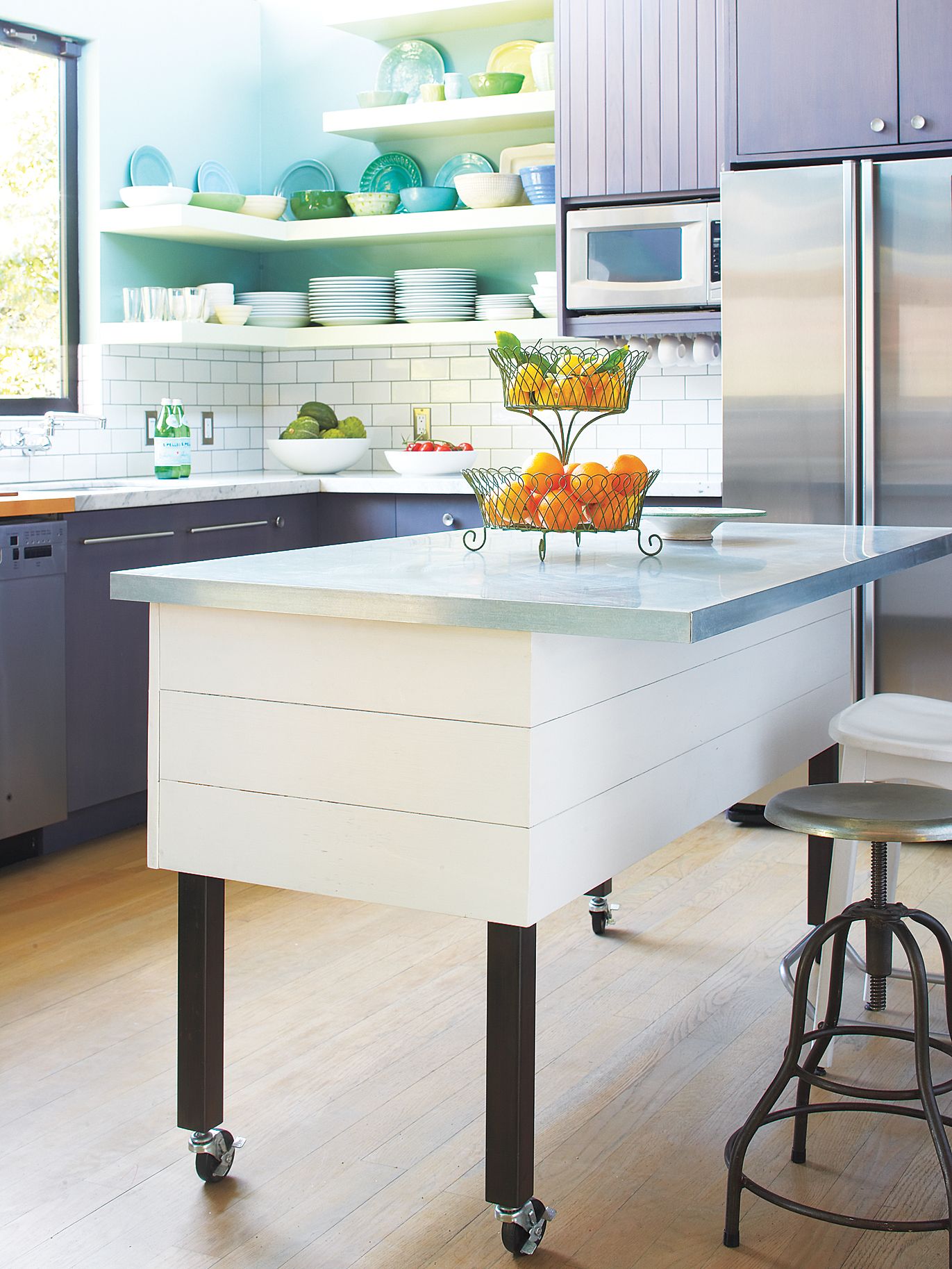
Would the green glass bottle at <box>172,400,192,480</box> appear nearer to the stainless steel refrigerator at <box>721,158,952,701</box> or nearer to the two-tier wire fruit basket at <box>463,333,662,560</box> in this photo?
the stainless steel refrigerator at <box>721,158,952,701</box>

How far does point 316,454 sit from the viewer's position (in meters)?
5.06

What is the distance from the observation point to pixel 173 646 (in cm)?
207

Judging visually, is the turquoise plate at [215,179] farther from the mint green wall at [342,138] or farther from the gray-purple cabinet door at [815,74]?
the gray-purple cabinet door at [815,74]

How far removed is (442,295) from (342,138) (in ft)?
2.81

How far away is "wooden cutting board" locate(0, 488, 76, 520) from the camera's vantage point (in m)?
3.57

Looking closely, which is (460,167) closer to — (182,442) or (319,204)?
(319,204)

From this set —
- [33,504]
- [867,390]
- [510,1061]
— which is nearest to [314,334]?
[33,504]

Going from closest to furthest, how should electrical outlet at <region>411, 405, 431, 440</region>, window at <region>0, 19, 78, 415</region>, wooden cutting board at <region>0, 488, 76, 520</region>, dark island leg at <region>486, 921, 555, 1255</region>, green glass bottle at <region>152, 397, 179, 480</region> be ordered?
dark island leg at <region>486, 921, 555, 1255</region>, wooden cutting board at <region>0, 488, 76, 520</region>, window at <region>0, 19, 78, 415</region>, green glass bottle at <region>152, 397, 179, 480</region>, electrical outlet at <region>411, 405, 431, 440</region>

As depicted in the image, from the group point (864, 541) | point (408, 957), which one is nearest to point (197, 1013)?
point (408, 957)

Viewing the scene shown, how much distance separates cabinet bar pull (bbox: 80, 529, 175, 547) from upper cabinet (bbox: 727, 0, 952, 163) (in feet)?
6.34

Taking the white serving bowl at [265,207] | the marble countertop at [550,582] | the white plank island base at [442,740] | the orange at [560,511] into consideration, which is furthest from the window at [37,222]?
the orange at [560,511]

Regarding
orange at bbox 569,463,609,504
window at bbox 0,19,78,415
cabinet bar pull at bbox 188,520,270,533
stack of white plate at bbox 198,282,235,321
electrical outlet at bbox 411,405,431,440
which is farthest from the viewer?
electrical outlet at bbox 411,405,431,440

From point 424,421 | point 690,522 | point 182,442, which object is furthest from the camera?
point 424,421

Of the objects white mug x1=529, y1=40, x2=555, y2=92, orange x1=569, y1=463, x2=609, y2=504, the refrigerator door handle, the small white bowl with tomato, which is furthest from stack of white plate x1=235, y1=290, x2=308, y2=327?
orange x1=569, y1=463, x2=609, y2=504
